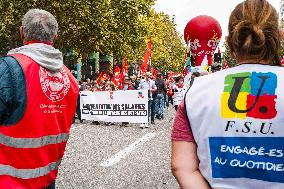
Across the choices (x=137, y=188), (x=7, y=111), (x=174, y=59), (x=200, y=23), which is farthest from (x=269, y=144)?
(x=174, y=59)

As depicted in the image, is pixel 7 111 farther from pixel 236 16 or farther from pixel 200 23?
pixel 200 23

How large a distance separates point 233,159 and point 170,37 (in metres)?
85.9

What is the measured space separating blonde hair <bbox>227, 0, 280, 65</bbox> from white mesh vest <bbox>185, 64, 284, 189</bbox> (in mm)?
49

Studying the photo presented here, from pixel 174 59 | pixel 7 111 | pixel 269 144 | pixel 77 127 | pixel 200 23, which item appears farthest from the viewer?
pixel 174 59

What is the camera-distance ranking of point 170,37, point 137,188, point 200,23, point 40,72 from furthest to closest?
1. point 170,37
2. point 200,23
3. point 137,188
4. point 40,72

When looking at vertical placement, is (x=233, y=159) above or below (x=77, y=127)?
above

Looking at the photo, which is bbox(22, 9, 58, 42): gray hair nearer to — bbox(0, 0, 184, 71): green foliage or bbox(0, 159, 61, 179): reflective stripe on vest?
bbox(0, 159, 61, 179): reflective stripe on vest

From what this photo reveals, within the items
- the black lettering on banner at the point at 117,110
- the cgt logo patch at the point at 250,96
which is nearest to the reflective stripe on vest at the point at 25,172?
the cgt logo patch at the point at 250,96

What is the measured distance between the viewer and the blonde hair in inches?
80.0

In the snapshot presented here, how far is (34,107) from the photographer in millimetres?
2826

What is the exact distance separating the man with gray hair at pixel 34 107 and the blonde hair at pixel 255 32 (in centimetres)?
122

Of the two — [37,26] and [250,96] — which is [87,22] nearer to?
[37,26]

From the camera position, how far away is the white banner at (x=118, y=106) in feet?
58.1

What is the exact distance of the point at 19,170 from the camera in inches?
109
